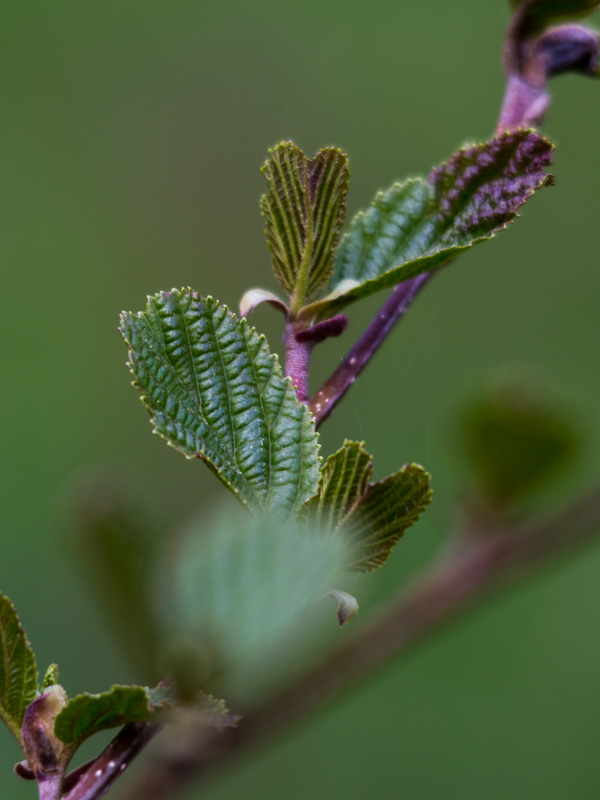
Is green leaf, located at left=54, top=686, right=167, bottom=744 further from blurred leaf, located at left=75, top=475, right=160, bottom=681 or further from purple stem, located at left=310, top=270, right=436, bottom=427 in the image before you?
purple stem, located at left=310, top=270, right=436, bottom=427

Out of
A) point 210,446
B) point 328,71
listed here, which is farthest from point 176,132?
point 210,446

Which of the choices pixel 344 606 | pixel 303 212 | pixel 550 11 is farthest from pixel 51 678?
pixel 550 11

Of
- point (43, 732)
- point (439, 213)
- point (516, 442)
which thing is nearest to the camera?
point (43, 732)

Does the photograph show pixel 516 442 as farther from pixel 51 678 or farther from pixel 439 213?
pixel 51 678

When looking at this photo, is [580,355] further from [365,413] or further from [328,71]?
[328,71]

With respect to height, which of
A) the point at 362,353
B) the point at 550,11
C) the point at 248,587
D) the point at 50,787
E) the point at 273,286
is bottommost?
the point at 50,787

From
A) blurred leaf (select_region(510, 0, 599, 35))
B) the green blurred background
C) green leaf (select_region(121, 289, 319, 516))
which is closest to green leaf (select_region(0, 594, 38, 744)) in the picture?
green leaf (select_region(121, 289, 319, 516))
